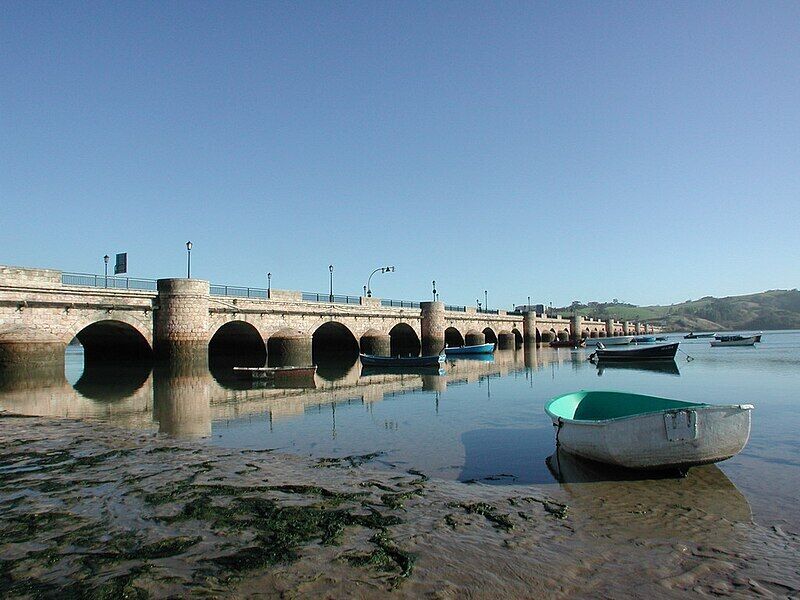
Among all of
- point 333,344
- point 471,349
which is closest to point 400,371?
point 471,349

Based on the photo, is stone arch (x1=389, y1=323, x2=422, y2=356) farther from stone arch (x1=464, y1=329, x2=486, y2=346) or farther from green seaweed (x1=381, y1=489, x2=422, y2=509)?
green seaweed (x1=381, y1=489, x2=422, y2=509)

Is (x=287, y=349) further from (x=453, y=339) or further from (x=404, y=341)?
(x=453, y=339)

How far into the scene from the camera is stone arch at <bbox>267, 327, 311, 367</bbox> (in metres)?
40.4

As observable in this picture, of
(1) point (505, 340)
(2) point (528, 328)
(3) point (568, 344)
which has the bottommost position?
(3) point (568, 344)

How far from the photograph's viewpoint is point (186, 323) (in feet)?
106

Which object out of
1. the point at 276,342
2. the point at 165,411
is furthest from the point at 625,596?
the point at 276,342

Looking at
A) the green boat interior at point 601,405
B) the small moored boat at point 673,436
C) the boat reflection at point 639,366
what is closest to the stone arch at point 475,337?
the boat reflection at point 639,366

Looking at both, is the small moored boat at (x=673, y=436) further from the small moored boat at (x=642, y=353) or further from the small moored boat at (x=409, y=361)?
the small moored boat at (x=642, y=353)

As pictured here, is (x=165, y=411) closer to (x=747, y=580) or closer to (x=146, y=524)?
(x=146, y=524)

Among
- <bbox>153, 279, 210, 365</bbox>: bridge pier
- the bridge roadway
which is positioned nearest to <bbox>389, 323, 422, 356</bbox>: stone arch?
the bridge roadway

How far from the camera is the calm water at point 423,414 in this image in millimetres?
10539

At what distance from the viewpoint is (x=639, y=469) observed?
31.0ft

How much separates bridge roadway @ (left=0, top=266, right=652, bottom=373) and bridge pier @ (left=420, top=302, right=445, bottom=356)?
0.12 metres

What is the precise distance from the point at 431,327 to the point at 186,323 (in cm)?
3154
